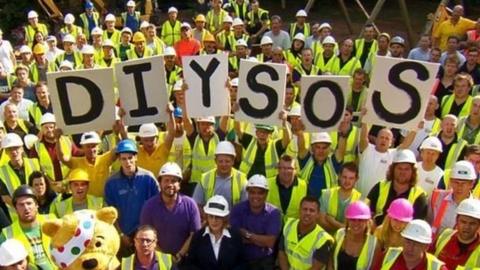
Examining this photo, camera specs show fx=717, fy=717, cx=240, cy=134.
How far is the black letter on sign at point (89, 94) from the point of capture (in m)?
7.14

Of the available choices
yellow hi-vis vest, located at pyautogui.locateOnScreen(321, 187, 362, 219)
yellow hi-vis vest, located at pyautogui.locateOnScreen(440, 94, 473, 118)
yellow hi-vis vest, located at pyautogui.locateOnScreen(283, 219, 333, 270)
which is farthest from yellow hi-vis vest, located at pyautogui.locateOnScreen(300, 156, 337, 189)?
yellow hi-vis vest, located at pyautogui.locateOnScreen(440, 94, 473, 118)

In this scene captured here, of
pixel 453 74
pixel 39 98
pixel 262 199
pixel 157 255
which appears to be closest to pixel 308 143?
pixel 262 199

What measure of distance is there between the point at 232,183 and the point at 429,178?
1919 mm

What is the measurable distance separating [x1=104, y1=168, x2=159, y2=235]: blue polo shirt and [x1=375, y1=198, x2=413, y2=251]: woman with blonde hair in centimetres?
221

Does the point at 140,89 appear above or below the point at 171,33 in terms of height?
above

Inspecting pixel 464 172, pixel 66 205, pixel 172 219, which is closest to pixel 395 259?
pixel 464 172

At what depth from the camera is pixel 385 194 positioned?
6.68m

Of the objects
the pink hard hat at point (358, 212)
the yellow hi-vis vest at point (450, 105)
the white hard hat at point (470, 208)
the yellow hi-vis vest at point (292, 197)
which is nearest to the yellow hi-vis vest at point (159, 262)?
the yellow hi-vis vest at point (292, 197)

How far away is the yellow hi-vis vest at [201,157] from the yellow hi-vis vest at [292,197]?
980mm

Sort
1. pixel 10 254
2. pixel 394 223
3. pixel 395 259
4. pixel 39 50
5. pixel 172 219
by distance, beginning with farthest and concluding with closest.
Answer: pixel 39 50 < pixel 172 219 < pixel 394 223 < pixel 395 259 < pixel 10 254

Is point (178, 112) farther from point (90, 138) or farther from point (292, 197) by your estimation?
point (292, 197)

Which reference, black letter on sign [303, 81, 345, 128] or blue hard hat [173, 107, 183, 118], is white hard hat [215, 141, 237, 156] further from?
blue hard hat [173, 107, 183, 118]

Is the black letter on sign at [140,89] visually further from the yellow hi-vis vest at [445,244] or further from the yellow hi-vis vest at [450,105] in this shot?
the yellow hi-vis vest at [450,105]

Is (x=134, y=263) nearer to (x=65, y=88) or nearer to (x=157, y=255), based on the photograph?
(x=157, y=255)
